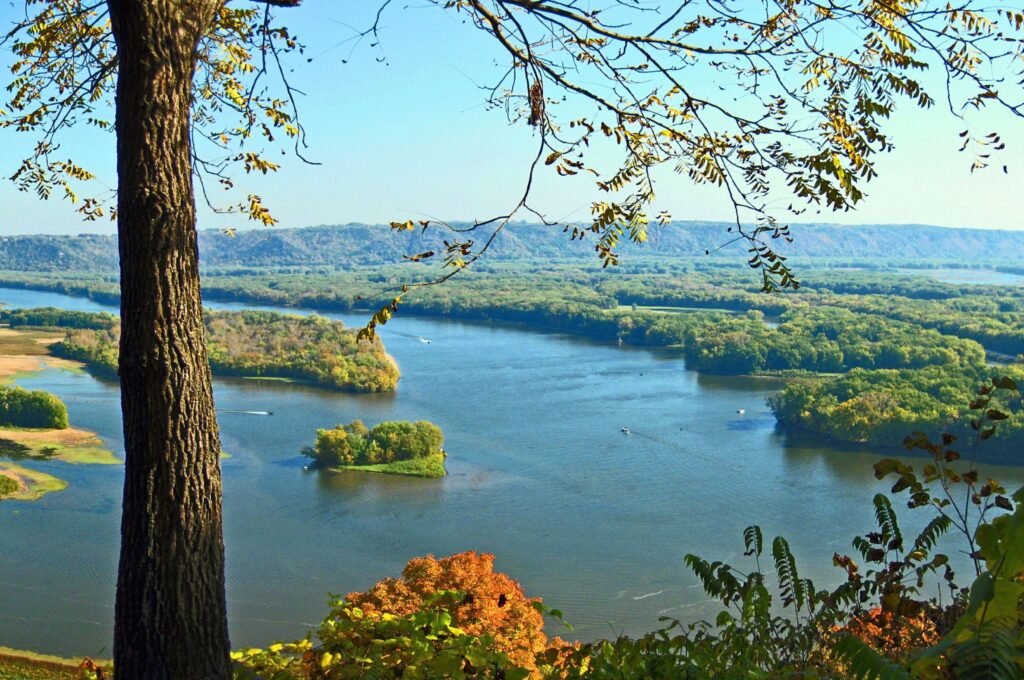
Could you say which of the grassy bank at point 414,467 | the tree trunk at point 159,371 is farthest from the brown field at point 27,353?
the tree trunk at point 159,371

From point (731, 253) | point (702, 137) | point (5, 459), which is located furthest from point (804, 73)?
point (731, 253)

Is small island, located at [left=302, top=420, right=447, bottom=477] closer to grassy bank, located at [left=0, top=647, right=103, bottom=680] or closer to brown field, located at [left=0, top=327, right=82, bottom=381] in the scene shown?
grassy bank, located at [left=0, top=647, right=103, bottom=680]

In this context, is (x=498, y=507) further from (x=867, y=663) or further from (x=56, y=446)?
(x=867, y=663)

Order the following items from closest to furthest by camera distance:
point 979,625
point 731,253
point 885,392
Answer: point 979,625, point 885,392, point 731,253

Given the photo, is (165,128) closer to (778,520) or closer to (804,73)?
(804,73)

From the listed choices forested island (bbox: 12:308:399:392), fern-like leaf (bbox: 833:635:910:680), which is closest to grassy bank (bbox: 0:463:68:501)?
forested island (bbox: 12:308:399:392)

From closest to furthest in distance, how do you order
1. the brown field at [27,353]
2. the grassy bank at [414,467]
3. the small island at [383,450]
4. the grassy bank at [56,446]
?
the grassy bank at [414,467], the small island at [383,450], the grassy bank at [56,446], the brown field at [27,353]

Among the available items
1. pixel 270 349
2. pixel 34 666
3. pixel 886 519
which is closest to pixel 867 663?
pixel 886 519

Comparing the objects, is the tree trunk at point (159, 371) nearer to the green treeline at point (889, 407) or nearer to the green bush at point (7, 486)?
the green bush at point (7, 486)
